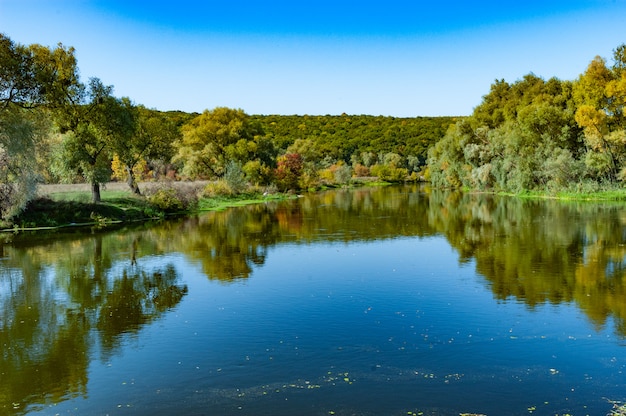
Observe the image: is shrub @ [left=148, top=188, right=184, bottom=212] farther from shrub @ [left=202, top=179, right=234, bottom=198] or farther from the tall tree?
shrub @ [left=202, top=179, right=234, bottom=198]

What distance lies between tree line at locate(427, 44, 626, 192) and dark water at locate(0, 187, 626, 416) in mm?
26585

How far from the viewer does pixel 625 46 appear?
152ft

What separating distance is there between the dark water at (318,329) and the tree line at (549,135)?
2658 centimetres

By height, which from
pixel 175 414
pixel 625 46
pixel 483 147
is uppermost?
pixel 625 46

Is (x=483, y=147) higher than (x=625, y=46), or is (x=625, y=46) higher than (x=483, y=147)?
(x=625, y=46)

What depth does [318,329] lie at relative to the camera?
38.9 feet

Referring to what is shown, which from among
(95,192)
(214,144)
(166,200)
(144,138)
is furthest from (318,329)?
(214,144)

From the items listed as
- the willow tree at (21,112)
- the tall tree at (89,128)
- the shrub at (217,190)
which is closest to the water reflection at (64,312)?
the willow tree at (21,112)

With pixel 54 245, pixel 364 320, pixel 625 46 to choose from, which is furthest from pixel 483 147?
pixel 364 320

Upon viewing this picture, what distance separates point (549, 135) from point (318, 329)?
49339mm

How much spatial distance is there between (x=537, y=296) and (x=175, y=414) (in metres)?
10.3

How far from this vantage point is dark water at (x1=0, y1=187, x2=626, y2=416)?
330 inches

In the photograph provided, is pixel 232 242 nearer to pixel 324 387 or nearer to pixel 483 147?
pixel 324 387

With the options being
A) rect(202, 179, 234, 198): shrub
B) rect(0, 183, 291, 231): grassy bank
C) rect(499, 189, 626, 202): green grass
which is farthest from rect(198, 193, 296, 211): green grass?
rect(499, 189, 626, 202): green grass
